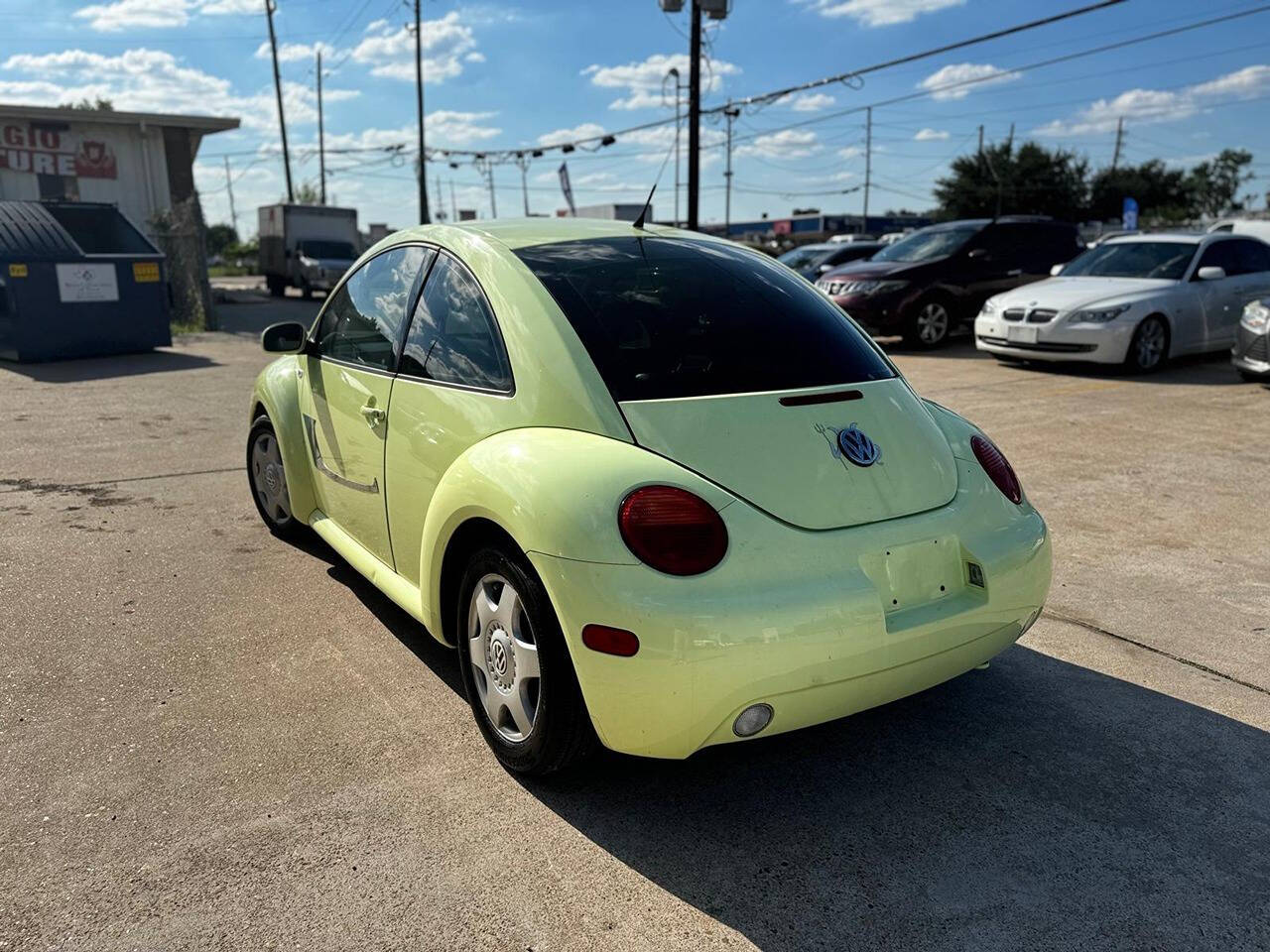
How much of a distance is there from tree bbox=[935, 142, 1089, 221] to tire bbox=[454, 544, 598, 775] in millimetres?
72889

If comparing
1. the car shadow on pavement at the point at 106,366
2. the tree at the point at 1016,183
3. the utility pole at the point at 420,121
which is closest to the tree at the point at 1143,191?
the tree at the point at 1016,183

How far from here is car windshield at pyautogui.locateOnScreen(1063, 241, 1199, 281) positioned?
1097 centimetres

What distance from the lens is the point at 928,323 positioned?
13469 mm

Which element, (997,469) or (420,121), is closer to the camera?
(997,469)

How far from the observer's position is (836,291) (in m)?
13.6

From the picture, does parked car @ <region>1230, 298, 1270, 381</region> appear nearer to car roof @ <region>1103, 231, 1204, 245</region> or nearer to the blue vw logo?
car roof @ <region>1103, 231, 1204, 245</region>

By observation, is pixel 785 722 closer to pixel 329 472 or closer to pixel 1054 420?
pixel 329 472

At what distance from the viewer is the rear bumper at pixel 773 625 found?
2.30 metres

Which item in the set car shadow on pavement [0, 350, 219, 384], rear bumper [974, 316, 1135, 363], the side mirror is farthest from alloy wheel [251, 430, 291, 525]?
rear bumper [974, 316, 1135, 363]

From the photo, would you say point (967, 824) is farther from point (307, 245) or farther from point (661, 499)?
point (307, 245)

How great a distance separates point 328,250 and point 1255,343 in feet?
79.9

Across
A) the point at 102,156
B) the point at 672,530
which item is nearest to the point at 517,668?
the point at 672,530

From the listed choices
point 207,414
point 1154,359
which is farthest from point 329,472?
point 1154,359

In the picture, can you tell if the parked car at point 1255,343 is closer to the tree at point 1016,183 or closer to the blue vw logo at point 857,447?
the blue vw logo at point 857,447
